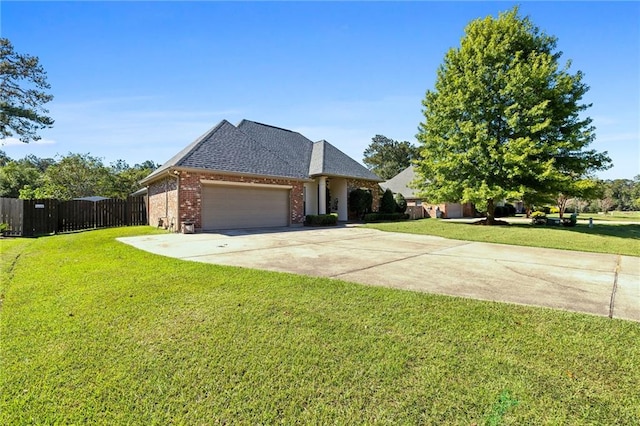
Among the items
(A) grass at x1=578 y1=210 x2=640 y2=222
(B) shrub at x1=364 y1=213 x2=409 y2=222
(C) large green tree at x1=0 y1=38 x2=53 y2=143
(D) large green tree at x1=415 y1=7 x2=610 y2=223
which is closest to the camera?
(D) large green tree at x1=415 y1=7 x2=610 y2=223

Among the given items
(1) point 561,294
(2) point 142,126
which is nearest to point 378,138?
(2) point 142,126

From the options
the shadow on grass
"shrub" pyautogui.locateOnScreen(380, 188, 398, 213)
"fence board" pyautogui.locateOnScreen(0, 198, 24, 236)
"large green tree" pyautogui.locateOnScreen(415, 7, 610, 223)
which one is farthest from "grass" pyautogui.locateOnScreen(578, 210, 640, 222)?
"fence board" pyautogui.locateOnScreen(0, 198, 24, 236)

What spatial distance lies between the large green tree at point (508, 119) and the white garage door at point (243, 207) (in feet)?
30.6

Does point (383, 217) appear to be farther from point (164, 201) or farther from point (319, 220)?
point (164, 201)

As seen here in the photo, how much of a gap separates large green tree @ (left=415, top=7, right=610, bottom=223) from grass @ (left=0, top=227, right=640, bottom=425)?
14.1 m

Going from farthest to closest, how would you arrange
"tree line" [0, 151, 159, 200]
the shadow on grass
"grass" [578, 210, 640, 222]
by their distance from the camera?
"tree line" [0, 151, 159, 200] < "grass" [578, 210, 640, 222] < the shadow on grass

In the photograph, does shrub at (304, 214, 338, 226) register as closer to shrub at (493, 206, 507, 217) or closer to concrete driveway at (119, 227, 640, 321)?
concrete driveway at (119, 227, 640, 321)

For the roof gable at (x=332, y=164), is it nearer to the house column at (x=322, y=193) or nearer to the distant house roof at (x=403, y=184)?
the house column at (x=322, y=193)

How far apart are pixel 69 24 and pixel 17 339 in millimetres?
9213

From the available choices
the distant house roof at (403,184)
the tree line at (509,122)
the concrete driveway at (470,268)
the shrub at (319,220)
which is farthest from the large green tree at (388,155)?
the concrete driveway at (470,268)

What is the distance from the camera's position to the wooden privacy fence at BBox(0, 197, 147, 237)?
1241 cm

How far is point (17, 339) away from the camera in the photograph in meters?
2.96

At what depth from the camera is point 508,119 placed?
15.4 metres

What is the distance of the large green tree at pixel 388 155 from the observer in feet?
166
